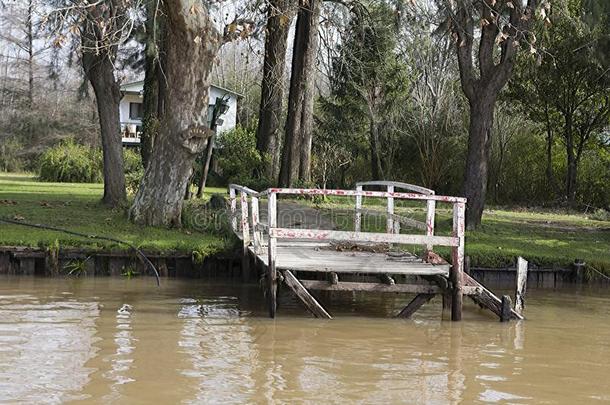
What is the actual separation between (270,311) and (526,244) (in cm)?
865

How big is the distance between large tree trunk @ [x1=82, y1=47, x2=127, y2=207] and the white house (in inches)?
1163

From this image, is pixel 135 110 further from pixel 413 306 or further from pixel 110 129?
pixel 413 306

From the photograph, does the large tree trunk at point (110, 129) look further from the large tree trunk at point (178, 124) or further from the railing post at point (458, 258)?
the railing post at point (458, 258)

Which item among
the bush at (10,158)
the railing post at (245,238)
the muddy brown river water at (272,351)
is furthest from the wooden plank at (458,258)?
the bush at (10,158)

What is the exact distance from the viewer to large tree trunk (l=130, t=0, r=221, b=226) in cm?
1730

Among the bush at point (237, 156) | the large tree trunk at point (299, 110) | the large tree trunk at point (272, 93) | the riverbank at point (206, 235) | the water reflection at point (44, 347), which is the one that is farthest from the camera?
the bush at point (237, 156)

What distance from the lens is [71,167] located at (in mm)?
39219

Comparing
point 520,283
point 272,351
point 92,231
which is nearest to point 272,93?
point 92,231

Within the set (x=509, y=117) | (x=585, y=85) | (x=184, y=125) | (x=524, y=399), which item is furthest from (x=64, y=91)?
(x=524, y=399)

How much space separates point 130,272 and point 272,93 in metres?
9.92

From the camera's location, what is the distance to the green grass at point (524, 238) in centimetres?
1722

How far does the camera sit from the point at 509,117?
3600 cm

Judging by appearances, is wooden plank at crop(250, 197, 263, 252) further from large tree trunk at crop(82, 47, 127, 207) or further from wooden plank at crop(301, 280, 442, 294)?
large tree trunk at crop(82, 47, 127, 207)

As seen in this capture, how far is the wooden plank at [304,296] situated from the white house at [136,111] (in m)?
39.2
